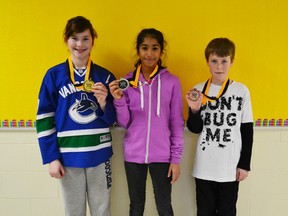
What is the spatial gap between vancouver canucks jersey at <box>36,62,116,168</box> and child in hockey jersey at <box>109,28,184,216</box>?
0.59 feet

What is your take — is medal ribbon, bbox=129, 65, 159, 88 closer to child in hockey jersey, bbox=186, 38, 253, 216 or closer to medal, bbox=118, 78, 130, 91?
medal, bbox=118, 78, 130, 91

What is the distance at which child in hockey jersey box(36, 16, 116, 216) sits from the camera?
158cm

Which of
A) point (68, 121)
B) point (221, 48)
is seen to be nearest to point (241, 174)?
point (221, 48)

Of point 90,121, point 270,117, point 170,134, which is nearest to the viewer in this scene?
point 90,121

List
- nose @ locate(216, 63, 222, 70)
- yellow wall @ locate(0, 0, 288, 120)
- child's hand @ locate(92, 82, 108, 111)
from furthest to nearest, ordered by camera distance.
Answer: yellow wall @ locate(0, 0, 288, 120), nose @ locate(216, 63, 222, 70), child's hand @ locate(92, 82, 108, 111)

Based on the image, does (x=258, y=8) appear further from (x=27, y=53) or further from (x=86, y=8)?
(x=27, y=53)

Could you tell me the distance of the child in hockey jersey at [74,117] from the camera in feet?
5.17

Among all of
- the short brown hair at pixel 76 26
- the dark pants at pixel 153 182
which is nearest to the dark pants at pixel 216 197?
the dark pants at pixel 153 182

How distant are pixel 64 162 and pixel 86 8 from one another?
102cm

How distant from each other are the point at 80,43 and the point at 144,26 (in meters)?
0.48

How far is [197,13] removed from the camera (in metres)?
1.79

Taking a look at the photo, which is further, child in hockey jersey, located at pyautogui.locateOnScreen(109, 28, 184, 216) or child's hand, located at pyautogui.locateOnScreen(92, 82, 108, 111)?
child in hockey jersey, located at pyautogui.locateOnScreen(109, 28, 184, 216)

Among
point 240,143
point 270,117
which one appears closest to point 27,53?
point 240,143

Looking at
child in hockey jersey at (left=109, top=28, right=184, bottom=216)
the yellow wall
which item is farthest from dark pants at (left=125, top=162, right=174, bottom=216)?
the yellow wall
